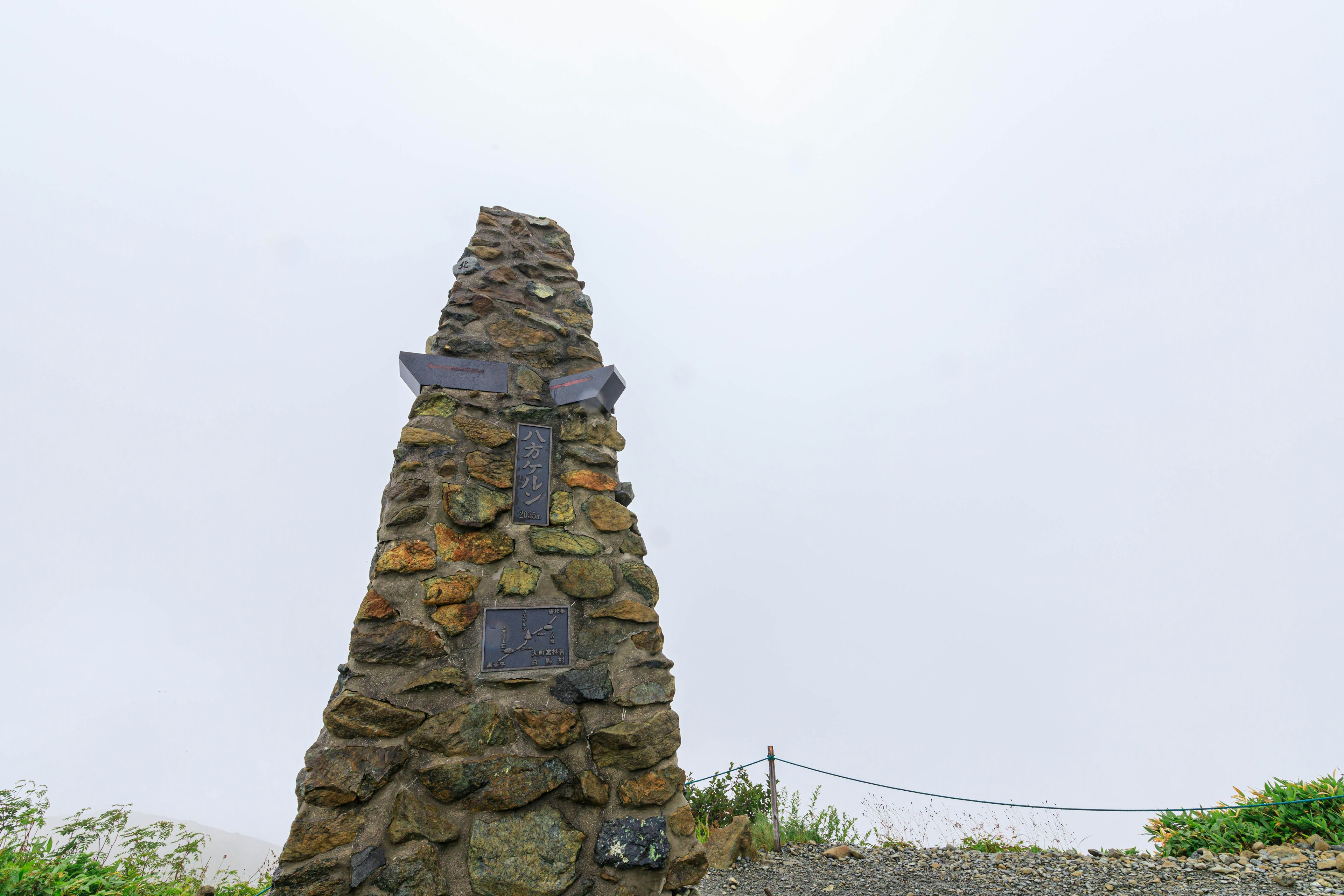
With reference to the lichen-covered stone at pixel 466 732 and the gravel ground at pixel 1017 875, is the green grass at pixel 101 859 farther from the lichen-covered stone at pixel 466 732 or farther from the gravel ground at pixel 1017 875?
the gravel ground at pixel 1017 875

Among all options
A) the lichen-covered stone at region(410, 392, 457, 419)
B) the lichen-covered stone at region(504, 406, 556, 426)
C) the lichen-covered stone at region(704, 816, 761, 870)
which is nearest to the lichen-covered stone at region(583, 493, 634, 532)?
the lichen-covered stone at region(504, 406, 556, 426)

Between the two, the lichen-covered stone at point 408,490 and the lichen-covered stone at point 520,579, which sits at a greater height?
the lichen-covered stone at point 408,490

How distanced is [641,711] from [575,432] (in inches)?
64.4

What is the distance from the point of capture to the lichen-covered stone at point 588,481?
3705 millimetres

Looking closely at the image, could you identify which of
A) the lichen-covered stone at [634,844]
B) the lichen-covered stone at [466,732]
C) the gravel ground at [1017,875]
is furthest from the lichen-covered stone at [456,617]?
the gravel ground at [1017,875]

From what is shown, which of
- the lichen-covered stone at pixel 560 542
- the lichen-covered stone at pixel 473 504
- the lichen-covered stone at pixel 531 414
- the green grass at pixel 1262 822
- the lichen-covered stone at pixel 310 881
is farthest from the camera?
the green grass at pixel 1262 822

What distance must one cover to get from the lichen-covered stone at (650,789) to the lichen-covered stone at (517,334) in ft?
8.49

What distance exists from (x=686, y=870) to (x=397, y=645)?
1.72 m

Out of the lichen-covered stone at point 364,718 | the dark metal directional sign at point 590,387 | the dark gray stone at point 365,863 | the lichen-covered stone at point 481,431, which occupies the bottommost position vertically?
the dark gray stone at point 365,863

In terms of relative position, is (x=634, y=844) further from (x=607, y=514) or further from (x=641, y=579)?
(x=607, y=514)

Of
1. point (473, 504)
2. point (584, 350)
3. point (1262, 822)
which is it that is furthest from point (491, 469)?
point (1262, 822)

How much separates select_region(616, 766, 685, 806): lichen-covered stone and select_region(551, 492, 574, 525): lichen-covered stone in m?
1.37

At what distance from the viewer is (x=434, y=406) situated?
3652 millimetres

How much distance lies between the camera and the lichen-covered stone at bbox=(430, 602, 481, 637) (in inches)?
123
